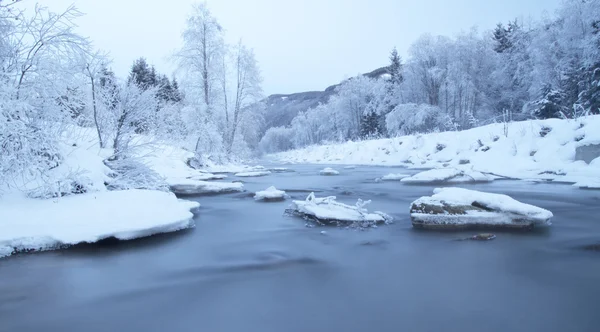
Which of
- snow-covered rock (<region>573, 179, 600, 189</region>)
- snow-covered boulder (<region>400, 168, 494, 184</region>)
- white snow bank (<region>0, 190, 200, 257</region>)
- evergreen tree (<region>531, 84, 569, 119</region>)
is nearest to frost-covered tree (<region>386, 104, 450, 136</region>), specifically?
evergreen tree (<region>531, 84, 569, 119</region>)

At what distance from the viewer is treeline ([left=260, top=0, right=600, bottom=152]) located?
677 inches

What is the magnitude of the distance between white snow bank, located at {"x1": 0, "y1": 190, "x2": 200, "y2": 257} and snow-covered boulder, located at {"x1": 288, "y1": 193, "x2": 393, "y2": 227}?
192 cm

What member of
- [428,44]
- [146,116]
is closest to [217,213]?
[146,116]

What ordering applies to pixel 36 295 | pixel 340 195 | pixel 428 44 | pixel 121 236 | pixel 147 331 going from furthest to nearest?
1. pixel 428 44
2. pixel 340 195
3. pixel 121 236
4. pixel 36 295
5. pixel 147 331

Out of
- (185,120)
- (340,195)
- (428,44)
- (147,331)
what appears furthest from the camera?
(428,44)

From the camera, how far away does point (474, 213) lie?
4.38 metres

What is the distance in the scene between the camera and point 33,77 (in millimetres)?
4809

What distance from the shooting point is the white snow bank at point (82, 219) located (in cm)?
362

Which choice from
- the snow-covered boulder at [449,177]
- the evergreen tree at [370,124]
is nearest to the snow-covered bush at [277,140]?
the evergreen tree at [370,124]

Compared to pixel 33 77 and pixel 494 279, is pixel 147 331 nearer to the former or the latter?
pixel 494 279

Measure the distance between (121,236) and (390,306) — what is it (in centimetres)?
332

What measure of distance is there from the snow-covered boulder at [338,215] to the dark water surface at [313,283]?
0.28 metres

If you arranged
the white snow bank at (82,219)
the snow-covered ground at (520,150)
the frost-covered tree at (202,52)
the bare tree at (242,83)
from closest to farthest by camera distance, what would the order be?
the white snow bank at (82,219)
the snow-covered ground at (520,150)
the frost-covered tree at (202,52)
the bare tree at (242,83)

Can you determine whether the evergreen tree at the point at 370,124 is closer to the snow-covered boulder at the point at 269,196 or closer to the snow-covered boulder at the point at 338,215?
the snow-covered boulder at the point at 269,196
